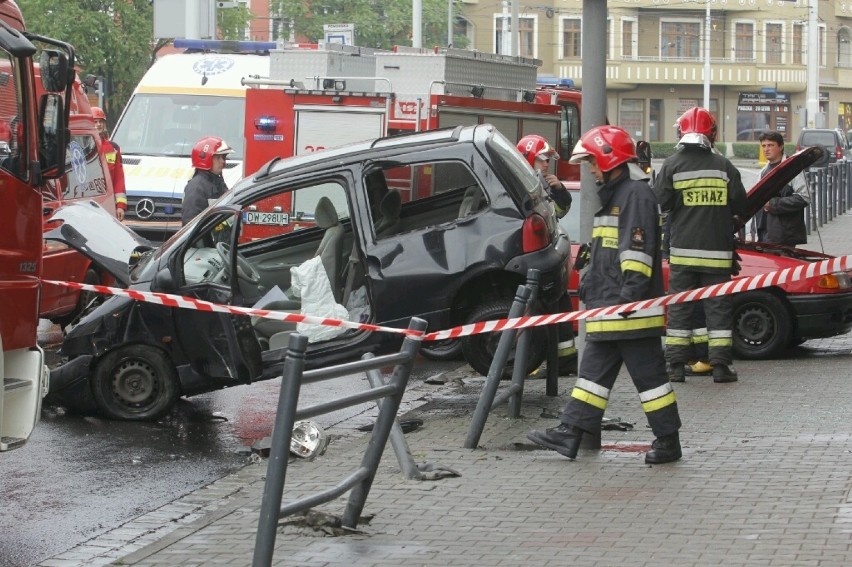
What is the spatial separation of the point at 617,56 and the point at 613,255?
66.9 meters

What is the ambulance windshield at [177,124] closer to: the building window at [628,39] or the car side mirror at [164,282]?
the car side mirror at [164,282]

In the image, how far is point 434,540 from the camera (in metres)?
6.13

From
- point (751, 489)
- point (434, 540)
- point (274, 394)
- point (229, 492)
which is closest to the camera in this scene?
point (434, 540)

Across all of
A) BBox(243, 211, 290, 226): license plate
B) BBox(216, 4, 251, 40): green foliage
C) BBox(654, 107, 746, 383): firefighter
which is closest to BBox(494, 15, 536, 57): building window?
BBox(216, 4, 251, 40): green foliage

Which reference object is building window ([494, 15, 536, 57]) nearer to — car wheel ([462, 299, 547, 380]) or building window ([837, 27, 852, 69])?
building window ([837, 27, 852, 69])

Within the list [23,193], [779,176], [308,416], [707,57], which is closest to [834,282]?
[779,176]

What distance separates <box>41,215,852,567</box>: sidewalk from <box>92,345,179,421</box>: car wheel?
1316 mm

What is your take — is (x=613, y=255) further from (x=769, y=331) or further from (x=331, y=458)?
(x=769, y=331)

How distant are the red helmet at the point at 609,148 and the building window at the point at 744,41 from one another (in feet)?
227

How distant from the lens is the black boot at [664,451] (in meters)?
7.62

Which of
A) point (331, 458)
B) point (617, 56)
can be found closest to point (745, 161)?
point (617, 56)

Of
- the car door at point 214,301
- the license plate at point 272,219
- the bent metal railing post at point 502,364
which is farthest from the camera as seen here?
the license plate at point 272,219

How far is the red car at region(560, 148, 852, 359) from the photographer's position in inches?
450

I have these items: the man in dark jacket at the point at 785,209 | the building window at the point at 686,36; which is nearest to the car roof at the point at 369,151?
the man in dark jacket at the point at 785,209
